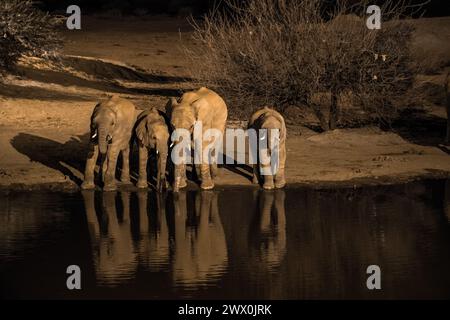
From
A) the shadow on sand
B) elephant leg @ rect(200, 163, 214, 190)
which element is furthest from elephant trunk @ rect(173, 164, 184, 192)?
the shadow on sand

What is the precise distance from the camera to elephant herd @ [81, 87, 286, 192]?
15867mm

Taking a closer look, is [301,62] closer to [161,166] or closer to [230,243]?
[161,166]

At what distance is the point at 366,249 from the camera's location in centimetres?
1294

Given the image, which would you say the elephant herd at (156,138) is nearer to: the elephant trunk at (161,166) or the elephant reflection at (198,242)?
the elephant trunk at (161,166)

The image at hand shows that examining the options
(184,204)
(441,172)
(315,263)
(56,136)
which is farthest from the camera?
(56,136)

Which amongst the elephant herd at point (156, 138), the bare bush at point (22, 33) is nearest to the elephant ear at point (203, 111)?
the elephant herd at point (156, 138)

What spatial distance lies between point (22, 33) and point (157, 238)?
29.6 ft

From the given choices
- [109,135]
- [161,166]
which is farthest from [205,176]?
[109,135]

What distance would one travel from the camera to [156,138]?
15.9m

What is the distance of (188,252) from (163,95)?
1105 centimetres

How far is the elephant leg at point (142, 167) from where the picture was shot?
1612 centimetres

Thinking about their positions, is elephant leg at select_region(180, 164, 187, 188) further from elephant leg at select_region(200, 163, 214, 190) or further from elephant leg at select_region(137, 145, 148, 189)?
elephant leg at select_region(137, 145, 148, 189)
